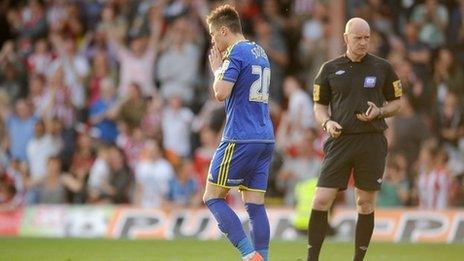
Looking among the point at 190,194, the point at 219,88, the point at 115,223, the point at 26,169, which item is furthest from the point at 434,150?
the point at 219,88

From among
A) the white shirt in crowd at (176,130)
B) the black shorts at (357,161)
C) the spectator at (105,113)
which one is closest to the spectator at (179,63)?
the white shirt in crowd at (176,130)

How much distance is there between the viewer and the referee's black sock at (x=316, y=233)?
1093 centimetres

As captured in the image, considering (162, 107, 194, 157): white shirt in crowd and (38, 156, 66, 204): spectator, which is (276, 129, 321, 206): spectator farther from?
(38, 156, 66, 204): spectator

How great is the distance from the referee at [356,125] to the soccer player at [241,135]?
102cm

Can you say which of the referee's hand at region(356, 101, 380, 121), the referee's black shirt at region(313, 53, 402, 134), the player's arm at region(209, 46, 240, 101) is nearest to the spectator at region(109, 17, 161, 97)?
the referee's black shirt at region(313, 53, 402, 134)

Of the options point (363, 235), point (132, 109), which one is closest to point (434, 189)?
point (132, 109)

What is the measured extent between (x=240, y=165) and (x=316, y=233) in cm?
135

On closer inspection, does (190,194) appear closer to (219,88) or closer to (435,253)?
(435,253)

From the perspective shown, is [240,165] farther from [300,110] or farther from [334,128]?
[300,110]

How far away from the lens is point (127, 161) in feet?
63.9

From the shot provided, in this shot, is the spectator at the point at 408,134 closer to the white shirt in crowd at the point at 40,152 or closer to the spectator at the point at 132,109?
the spectator at the point at 132,109

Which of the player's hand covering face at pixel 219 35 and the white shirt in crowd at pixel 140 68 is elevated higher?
the player's hand covering face at pixel 219 35

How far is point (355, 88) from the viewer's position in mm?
10914

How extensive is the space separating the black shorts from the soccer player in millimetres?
1055
